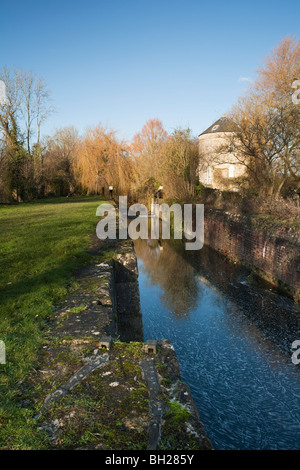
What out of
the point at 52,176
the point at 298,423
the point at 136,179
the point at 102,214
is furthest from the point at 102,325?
the point at 52,176

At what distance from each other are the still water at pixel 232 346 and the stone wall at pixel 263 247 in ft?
1.48

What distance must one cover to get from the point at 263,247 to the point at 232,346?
490cm

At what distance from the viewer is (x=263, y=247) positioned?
10.2m

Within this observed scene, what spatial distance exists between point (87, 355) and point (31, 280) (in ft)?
9.08

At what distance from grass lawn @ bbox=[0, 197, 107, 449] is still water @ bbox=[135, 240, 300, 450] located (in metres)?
2.12

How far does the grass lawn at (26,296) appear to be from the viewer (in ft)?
8.18

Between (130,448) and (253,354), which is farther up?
(130,448)

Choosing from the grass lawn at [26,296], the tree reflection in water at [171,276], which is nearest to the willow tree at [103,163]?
the tree reflection in water at [171,276]

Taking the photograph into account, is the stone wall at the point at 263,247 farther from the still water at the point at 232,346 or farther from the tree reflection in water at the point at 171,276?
the tree reflection in water at the point at 171,276

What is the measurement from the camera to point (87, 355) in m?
3.38

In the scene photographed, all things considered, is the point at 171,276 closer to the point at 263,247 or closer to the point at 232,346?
the point at 263,247

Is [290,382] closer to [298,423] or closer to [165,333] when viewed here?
[298,423]

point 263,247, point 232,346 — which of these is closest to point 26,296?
point 232,346

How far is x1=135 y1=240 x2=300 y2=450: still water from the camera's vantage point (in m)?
3.99
